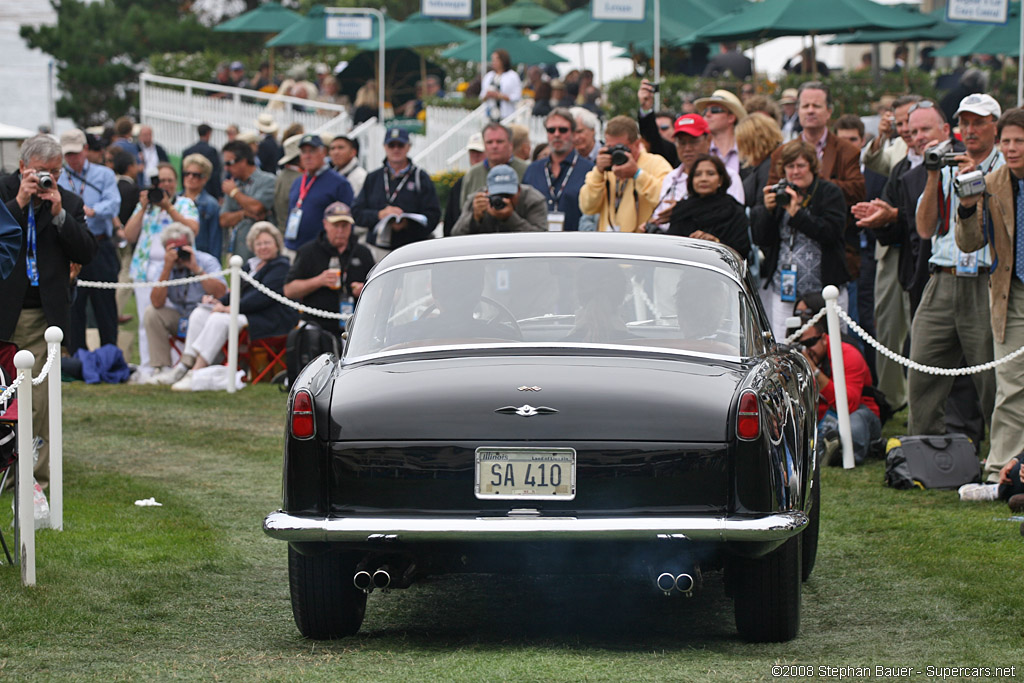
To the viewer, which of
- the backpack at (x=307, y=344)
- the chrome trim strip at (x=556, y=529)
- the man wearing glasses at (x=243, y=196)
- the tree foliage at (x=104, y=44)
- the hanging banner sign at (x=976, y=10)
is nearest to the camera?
the chrome trim strip at (x=556, y=529)

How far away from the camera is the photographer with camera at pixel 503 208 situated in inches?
475

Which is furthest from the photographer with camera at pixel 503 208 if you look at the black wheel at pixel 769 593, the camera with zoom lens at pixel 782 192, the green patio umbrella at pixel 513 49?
the green patio umbrella at pixel 513 49

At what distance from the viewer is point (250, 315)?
15680mm

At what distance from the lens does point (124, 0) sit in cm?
4481

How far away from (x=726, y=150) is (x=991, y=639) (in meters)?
7.88

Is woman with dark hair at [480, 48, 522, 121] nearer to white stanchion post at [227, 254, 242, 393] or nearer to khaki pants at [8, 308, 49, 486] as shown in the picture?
white stanchion post at [227, 254, 242, 393]

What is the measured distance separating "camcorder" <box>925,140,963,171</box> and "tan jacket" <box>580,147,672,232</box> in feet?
10.6

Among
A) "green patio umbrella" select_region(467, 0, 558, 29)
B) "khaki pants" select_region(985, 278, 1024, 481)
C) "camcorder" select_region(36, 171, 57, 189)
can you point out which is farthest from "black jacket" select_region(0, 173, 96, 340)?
"green patio umbrella" select_region(467, 0, 558, 29)

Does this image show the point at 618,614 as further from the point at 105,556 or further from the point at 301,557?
the point at 105,556

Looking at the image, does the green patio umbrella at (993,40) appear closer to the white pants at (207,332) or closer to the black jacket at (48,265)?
the white pants at (207,332)

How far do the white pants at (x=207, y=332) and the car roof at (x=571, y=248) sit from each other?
8.59 metres

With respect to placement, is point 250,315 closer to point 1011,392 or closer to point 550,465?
point 1011,392

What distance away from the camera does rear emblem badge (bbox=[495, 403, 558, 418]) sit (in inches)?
231

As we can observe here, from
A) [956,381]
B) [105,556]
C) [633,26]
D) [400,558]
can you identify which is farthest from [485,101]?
[400,558]
